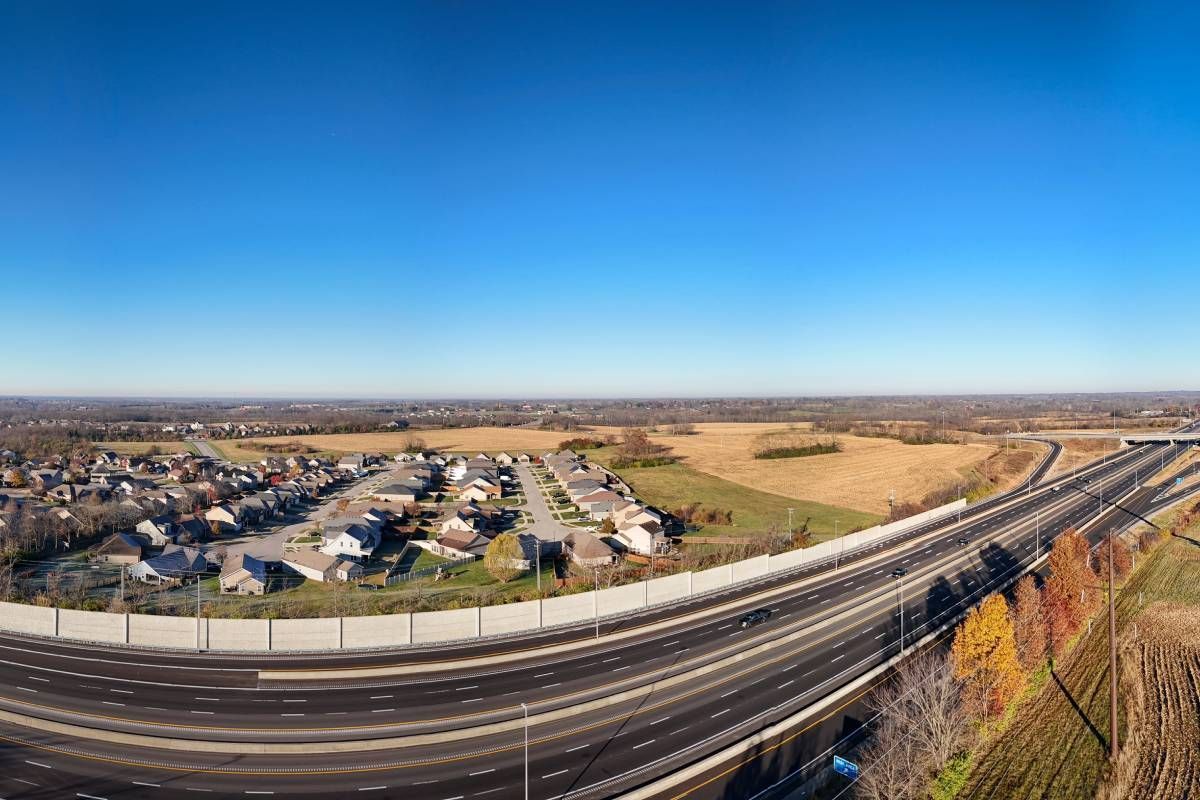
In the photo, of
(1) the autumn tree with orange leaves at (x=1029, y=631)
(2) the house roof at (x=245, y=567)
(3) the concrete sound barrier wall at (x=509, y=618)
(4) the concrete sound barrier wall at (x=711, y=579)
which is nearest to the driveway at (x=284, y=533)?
(2) the house roof at (x=245, y=567)

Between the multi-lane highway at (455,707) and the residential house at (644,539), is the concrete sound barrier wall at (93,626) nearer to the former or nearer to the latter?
the multi-lane highway at (455,707)

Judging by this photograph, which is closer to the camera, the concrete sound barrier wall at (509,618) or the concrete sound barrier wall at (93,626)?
the concrete sound barrier wall at (93,626)

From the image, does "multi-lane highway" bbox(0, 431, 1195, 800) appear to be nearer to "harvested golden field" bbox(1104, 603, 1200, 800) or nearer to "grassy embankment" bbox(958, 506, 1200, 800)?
"grassy embankment" bbox(958, 506, 1200, 800)

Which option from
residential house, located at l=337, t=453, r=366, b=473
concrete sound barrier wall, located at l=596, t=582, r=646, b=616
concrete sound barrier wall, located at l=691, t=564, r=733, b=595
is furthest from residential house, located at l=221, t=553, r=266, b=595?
residential house, located at l=337, t=453, r=366, b=473

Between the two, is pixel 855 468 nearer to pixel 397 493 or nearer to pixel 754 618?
pixel 397 493

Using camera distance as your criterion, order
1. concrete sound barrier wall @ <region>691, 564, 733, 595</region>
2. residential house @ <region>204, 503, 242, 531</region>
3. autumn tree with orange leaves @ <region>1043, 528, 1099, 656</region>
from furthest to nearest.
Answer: residential house @ <region>204, 503, 242, 531</region>
concrete sound barrier wall @ <region>691, 564, 733, 595</region>
autumn tree with orange leaves @ <region>1043, 528, 1099, 656</region>

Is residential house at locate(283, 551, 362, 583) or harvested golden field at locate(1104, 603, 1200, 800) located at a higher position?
harvested golden field at locate(1104, 603, 1200, 800)

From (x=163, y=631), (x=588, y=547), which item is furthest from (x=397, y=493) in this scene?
(x=163, y=631)
